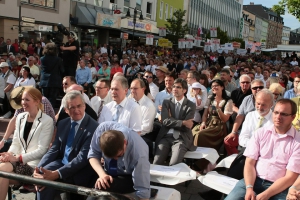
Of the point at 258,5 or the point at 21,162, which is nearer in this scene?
the point at 21,162

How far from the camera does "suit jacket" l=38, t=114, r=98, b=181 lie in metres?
4.09

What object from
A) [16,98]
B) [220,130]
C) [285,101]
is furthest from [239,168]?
[16,98]

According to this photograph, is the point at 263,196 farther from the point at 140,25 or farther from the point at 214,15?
the point at 214,15

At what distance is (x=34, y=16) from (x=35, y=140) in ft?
66.5

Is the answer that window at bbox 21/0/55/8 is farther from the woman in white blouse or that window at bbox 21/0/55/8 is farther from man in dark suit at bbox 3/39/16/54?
the woman in white blouse

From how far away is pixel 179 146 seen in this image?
5449 millimetres

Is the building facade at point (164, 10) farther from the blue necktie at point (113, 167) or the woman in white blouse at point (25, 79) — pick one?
the blue necktie at point (113, 167)

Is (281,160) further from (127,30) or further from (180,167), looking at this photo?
(127,30)

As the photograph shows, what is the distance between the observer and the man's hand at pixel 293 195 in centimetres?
349

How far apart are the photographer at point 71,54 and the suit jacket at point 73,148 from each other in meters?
5.84

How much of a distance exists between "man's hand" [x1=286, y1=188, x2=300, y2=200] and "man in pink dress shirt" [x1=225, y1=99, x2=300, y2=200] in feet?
0.41

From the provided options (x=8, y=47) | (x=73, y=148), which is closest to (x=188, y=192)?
(x=73, y=148)

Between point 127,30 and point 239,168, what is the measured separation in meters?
29.2

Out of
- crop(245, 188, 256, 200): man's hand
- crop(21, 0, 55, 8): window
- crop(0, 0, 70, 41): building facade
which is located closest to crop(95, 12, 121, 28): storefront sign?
crop(0, 0, 70, 41): building facade
